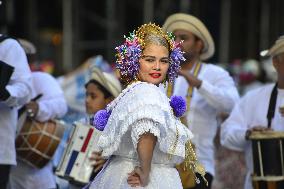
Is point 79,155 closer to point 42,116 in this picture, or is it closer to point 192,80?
point 42,116

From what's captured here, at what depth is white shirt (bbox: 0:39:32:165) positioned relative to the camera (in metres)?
6.97

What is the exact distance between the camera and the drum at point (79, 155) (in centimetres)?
721

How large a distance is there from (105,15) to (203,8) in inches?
82.1

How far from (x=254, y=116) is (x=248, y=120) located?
8 cm

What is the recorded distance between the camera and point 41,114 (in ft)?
25.5

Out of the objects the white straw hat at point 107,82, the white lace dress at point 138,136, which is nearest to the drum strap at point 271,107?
the white straw hat at point 107,82

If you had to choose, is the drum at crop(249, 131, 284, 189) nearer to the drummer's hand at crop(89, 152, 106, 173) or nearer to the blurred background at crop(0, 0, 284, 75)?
the drummer's hand at crop(89, 152, 106, 173)

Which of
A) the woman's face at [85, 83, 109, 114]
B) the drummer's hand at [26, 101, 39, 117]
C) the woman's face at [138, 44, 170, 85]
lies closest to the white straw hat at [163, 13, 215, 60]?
the woman's face at [85, 83, 109, 114]

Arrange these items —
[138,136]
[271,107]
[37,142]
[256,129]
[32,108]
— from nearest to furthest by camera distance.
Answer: [138,136], [256,129], [271,107], [37,142], [32,108]

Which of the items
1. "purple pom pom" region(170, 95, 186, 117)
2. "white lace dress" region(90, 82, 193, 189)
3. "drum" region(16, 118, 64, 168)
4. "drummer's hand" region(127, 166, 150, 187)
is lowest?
"drummer's hand" region(127, 166, 150, 187)

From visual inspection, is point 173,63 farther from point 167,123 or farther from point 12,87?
point 12,87

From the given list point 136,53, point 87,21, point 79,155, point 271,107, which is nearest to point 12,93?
point 79,155

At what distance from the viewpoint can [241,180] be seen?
28.5 ft

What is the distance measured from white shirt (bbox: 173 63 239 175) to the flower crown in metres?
1.69
